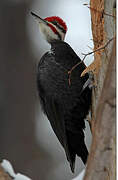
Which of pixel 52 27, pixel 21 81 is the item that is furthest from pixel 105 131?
pixel 21 81

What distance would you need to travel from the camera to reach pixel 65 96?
230 centimetres

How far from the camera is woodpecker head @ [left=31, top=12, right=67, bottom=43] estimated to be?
2.43 meters

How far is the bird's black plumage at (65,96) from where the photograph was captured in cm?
225

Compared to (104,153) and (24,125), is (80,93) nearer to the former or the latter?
(104,153)

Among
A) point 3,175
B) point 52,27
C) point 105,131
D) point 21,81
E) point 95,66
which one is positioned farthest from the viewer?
point 21,81

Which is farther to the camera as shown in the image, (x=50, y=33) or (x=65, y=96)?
(x=50, y=33)

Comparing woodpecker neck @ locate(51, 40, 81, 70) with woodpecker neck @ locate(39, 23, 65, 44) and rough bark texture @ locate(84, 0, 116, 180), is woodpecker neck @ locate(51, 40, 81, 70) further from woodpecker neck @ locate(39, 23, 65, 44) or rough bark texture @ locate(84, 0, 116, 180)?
rough bark texture @ locate(84, 0, 116, 180)

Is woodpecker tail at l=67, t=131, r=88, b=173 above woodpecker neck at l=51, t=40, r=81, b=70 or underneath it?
underneath

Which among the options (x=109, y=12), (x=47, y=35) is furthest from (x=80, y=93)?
(x=109, y=12)

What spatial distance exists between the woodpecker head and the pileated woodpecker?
3.9 inches

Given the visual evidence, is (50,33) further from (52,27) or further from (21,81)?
(21,81)

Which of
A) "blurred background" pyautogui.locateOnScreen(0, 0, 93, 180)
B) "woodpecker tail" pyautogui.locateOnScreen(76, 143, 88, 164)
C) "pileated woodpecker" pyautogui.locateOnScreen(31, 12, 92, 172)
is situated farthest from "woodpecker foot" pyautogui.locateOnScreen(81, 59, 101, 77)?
"blurred background" pyautogui.locateOnScreen(0, 0, 93, 180)

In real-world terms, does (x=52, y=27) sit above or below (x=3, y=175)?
above

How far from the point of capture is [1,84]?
416 cm
